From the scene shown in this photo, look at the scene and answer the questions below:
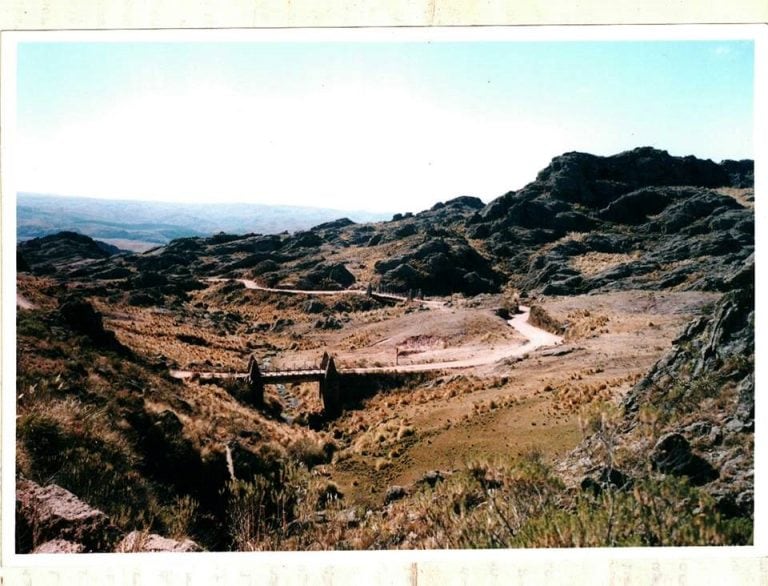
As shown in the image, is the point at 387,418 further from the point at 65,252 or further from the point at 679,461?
the point at 65,252

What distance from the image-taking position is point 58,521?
8.50 meters

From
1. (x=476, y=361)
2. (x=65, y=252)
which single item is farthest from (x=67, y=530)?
(x=65, y=252)

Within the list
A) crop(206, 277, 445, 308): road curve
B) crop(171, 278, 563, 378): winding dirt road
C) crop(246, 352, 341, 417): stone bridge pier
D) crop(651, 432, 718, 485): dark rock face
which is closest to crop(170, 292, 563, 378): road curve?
crop(171, 278, 563, 378): winding dirt road

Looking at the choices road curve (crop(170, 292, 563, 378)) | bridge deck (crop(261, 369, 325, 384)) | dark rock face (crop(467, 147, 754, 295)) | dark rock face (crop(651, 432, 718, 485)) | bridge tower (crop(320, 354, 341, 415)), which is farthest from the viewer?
dark rock face (crop(467, 147, 754, 295))

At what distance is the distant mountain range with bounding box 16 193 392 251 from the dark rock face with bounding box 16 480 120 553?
4.69 meters

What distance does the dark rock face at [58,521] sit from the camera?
27.1ft

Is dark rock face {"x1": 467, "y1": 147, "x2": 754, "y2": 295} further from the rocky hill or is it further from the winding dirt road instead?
the winding dirt road

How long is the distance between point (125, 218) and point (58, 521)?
115 ft

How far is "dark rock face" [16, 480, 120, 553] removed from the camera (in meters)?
8.27

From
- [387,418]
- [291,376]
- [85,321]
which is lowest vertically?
[387,418]

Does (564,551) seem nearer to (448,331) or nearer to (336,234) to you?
(448,331)

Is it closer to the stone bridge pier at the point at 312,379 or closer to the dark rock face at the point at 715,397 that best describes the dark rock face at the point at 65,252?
the stone bridge pier at the point at 312,379

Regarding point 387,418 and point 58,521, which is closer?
point 58,521

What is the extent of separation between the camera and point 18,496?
8750 mm
